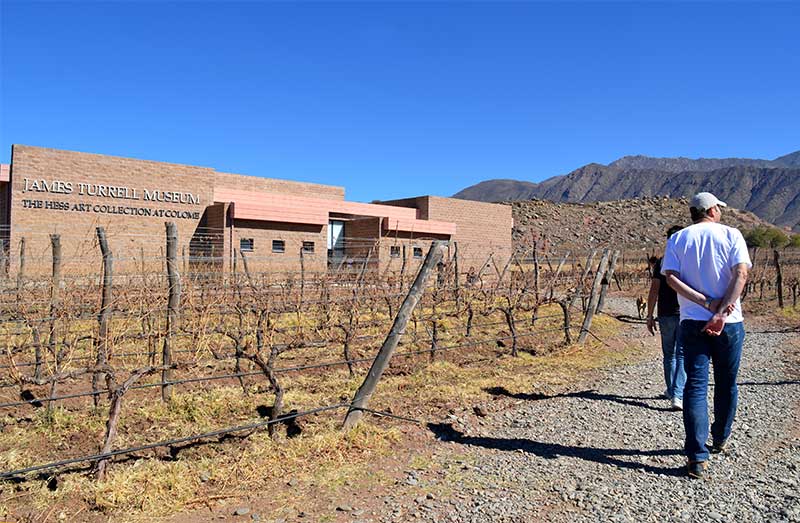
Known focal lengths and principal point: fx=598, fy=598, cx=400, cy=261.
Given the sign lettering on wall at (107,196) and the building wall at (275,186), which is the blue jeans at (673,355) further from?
the building wall at (275,186)

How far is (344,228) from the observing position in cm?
2634

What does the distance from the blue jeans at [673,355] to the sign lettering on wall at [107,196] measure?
18.2 meters

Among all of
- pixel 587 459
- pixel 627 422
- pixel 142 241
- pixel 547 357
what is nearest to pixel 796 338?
pixel 547 357

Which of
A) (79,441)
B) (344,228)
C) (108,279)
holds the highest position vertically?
(344,228)

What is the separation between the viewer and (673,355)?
5.43 m

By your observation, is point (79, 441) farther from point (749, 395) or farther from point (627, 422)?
point (749, 395)

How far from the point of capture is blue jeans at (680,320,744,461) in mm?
3566

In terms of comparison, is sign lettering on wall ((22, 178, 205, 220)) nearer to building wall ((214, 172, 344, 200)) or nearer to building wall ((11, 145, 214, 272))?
building wall ((11, 145, 214, 272))

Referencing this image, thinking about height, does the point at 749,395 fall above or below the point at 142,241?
below

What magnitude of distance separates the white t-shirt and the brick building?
35.4ft

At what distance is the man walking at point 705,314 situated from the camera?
11.6ft

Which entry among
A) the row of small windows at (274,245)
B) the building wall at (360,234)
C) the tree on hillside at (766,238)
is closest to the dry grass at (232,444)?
the row of small windows at (274,245)

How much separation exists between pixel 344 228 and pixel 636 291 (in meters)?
12.2

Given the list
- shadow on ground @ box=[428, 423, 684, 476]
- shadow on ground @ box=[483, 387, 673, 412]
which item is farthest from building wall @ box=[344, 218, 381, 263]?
shadow on ground @ box=[428, 423, 684, 476]
